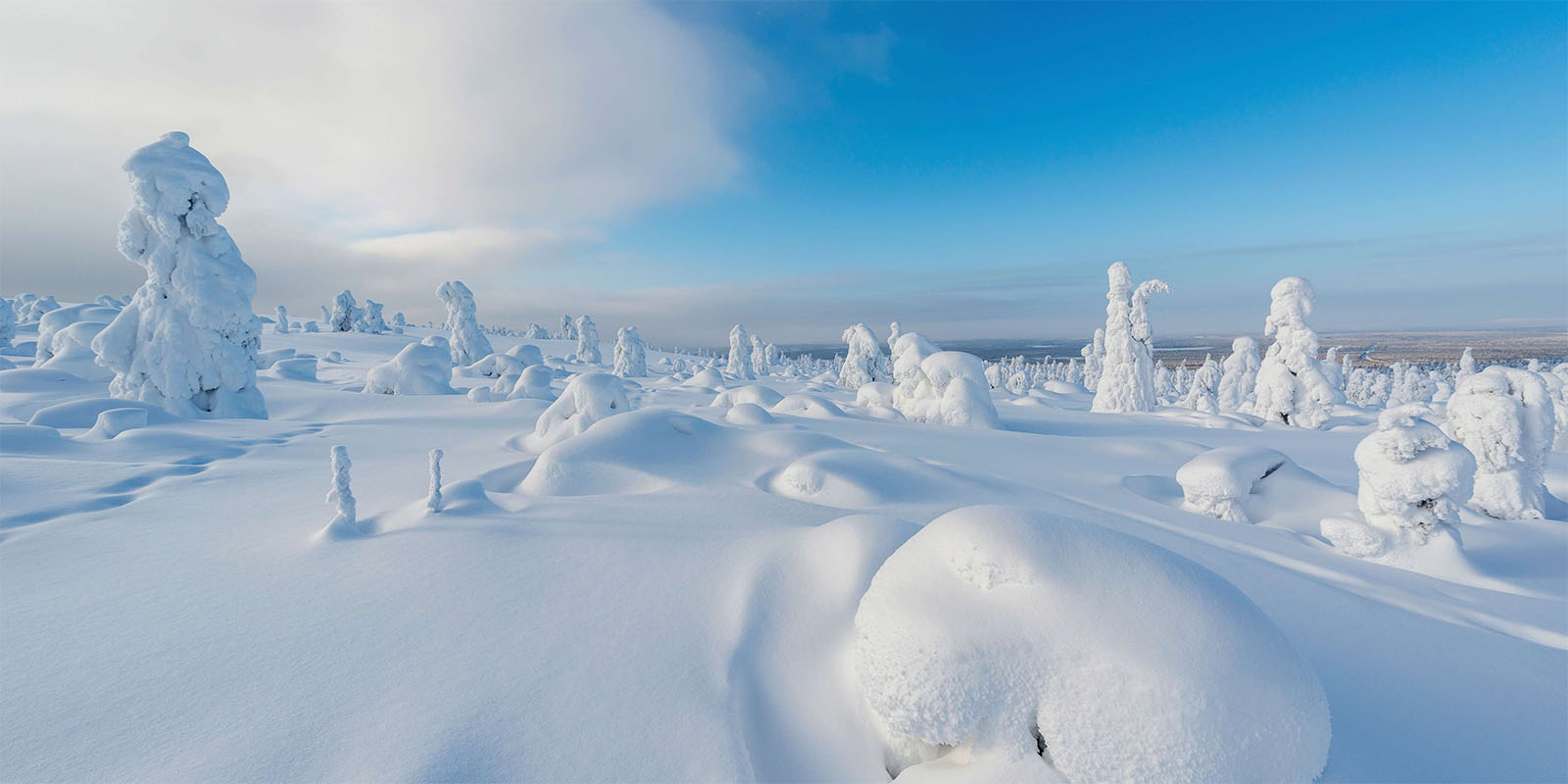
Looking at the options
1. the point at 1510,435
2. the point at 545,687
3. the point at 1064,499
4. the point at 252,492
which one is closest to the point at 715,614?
the point at 545,687

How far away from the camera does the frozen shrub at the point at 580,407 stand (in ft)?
38.1

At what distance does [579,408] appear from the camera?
42.1 ft

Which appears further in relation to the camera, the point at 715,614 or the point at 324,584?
the point at 324,584

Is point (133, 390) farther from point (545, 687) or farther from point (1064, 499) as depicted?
point (1064, 499)

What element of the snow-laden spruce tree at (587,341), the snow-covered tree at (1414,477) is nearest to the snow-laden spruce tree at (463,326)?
the snow-laden spruce tree at (587,341)

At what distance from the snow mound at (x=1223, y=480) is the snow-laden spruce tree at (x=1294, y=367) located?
2052 centimetres

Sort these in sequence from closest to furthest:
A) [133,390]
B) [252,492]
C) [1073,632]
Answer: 1. [1073,632]
2. [252,492]
3. [133,390]

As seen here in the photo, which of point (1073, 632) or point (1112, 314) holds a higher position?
point (1112, 314)

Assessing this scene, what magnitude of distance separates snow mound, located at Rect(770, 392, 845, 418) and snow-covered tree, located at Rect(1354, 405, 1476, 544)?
12.6 m

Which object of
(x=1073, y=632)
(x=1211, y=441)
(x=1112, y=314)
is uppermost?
(x=1112, y=314)

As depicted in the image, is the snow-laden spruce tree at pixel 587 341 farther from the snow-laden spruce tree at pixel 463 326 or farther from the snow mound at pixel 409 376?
the snow mound at pixel 409 376

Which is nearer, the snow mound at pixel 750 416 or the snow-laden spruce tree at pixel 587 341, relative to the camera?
the snow mound at pixel 750 416

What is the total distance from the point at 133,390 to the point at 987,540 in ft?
69.3

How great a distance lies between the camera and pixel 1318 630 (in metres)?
4.14
